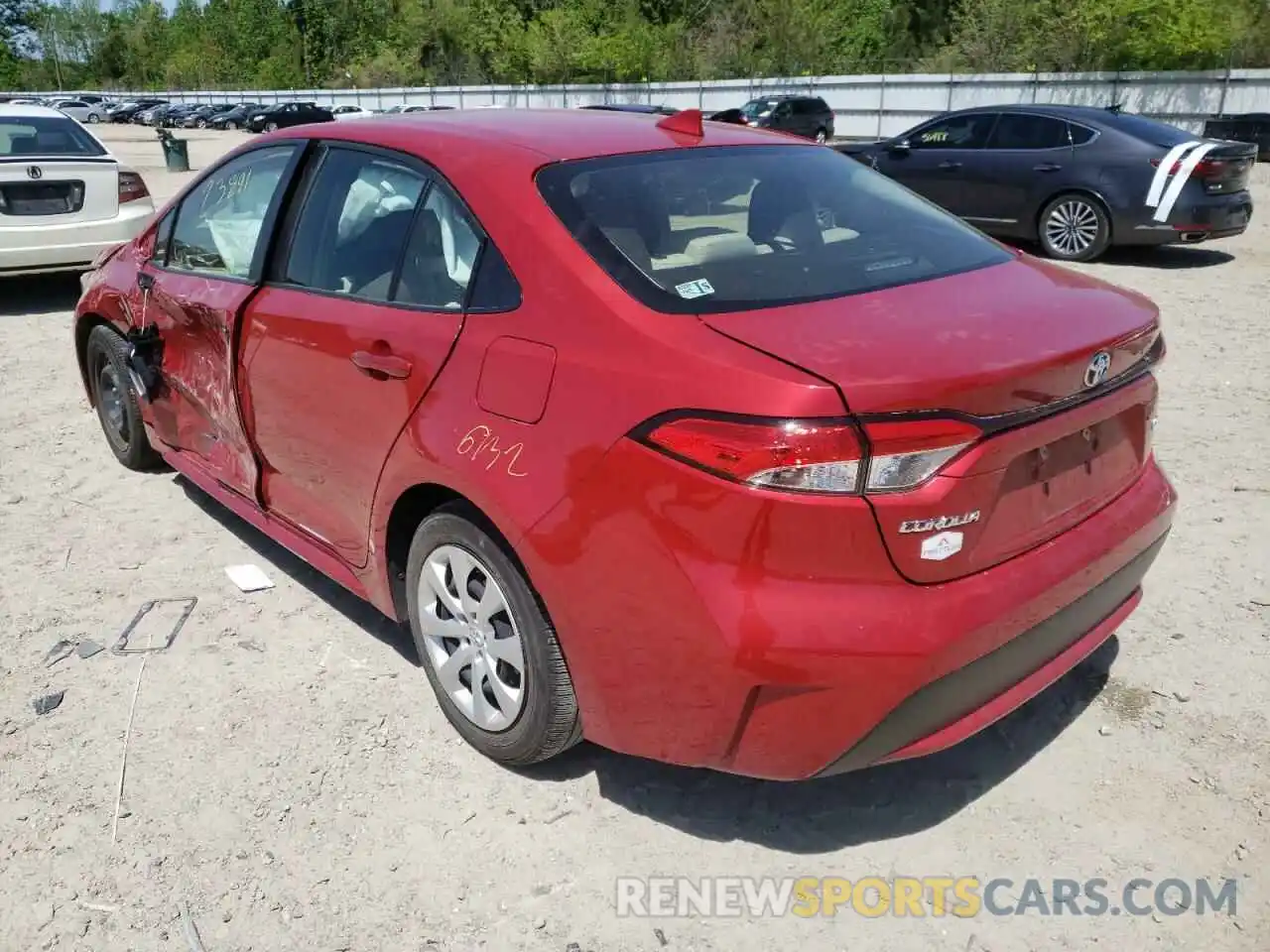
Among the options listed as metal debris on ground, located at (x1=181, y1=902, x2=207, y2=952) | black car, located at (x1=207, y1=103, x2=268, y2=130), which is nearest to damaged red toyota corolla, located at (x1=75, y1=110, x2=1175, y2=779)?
metal debris on ground, located at (x1=181, y1=902, x2=207, y2=952)

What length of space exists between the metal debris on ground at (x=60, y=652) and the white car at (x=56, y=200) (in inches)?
203

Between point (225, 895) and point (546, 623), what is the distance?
3.31ft

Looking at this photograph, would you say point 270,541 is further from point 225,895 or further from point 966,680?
point 966,680

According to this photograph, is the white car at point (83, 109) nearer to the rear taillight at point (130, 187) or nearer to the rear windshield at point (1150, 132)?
the rear taillight at point (130, 187)

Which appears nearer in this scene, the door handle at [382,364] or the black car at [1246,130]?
→ the door handle at [382,364]

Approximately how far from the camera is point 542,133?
304 centimetres

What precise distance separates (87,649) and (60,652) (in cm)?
9

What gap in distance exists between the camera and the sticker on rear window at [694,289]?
2398 mm

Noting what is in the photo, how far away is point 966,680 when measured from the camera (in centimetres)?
222

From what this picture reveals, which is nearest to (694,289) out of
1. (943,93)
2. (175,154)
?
(175,154)

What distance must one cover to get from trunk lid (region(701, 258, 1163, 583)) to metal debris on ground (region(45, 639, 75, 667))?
8.57ft

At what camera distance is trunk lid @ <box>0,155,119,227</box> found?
8.02 metres

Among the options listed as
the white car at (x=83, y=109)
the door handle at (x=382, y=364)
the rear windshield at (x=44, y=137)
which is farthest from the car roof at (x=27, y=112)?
the white car at (x=83, y=109)

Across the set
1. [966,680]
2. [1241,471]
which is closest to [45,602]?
[966,680]
